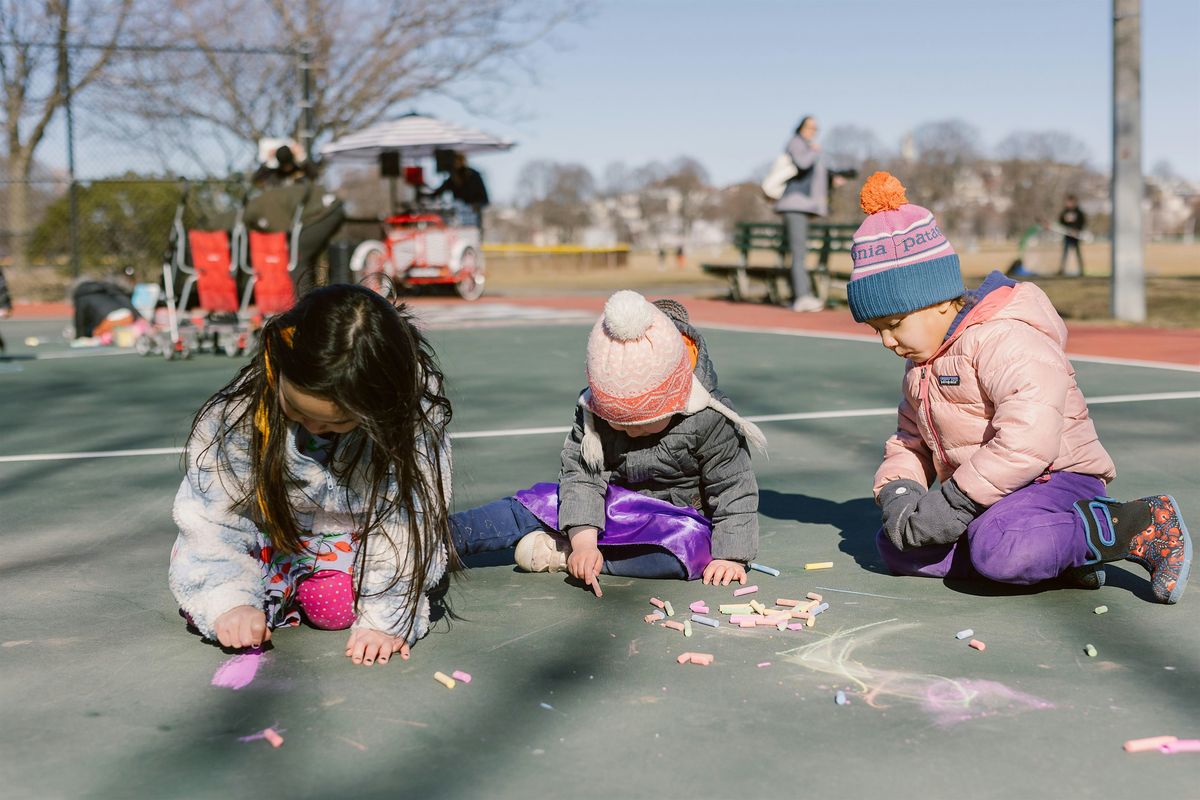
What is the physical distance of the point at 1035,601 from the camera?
3.19 meters

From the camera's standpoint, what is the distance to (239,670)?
2725 millimetres

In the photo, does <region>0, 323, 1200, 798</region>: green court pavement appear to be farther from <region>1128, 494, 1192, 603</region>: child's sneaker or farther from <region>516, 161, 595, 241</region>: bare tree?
<region>516, 161, 595, 241</region>: bare tree

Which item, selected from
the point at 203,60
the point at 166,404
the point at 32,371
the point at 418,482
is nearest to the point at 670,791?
the point at 418,482

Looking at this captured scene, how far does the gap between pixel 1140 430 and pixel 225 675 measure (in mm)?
4445

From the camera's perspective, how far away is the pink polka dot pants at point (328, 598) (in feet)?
9.71

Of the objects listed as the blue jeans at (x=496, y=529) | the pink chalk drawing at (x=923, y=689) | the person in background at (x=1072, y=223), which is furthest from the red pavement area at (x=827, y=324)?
the person in background at (x=1072, y=223)

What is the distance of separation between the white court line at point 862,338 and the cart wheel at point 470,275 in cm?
602

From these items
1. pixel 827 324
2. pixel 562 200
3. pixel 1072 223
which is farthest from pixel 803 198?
pixel 562 200

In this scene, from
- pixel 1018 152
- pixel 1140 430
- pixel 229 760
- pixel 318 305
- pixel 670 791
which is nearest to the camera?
pixel 670 791

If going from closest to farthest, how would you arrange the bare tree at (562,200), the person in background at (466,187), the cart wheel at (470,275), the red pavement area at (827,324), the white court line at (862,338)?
the white court line at (862,338)
the red pavement area at (827,324)
the cart wheel at (470,275)
the person in background at (466,187)
the bare tree at (562,200)

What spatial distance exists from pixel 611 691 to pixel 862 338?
851 cm

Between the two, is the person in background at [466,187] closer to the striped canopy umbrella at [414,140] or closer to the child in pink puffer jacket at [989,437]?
the striped canopy umbrella at [414,140]

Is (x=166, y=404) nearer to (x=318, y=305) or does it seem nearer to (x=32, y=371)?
(x=32, y=371)

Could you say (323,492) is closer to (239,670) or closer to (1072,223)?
(239,670)
